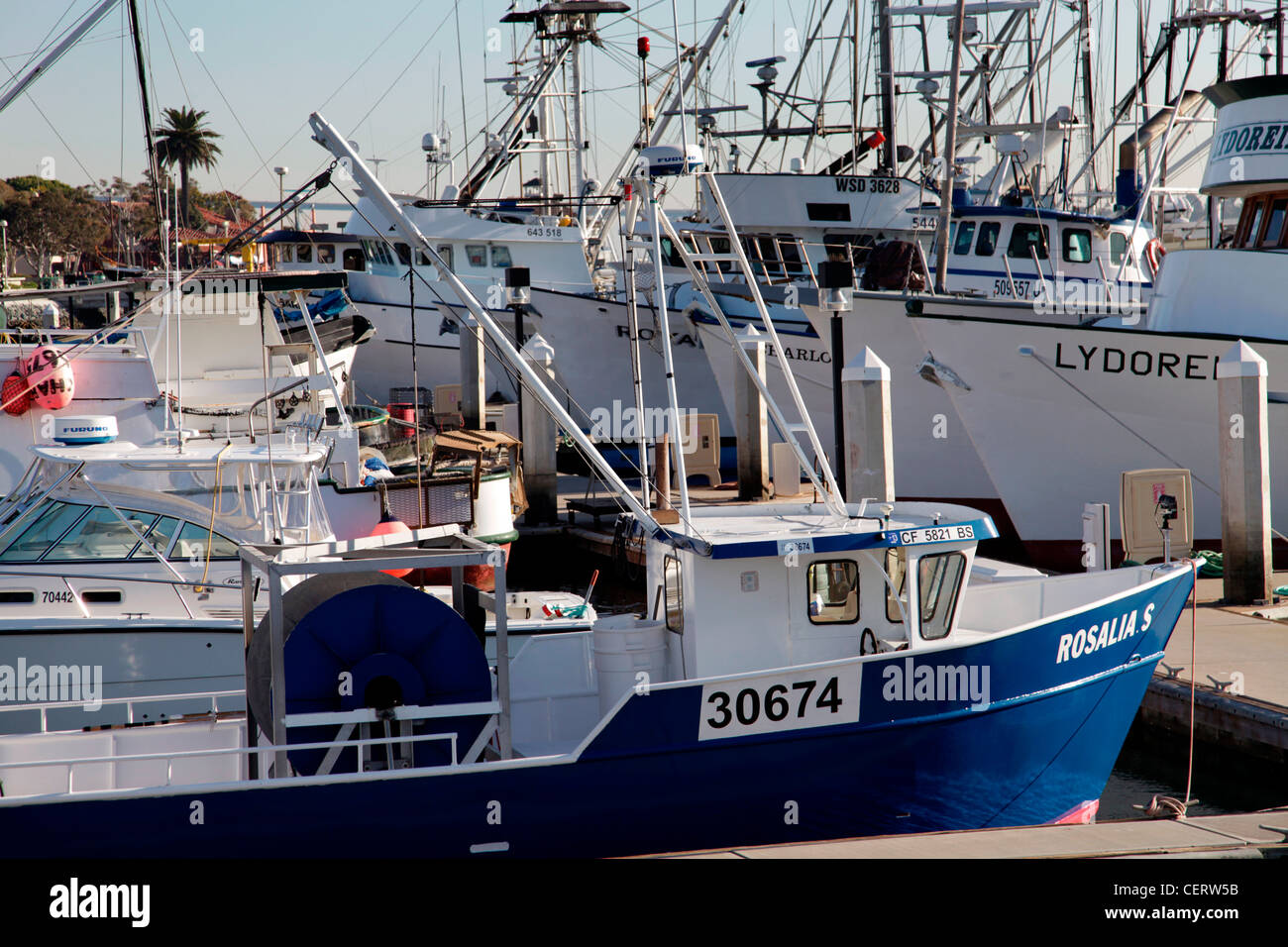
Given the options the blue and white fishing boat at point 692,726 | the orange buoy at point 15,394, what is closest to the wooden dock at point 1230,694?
the blue and white fishing boat at point 692,726

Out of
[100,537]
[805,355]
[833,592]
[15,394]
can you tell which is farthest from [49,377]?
[805,355]

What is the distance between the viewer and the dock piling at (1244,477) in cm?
1191

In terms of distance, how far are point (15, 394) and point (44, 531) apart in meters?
3.35

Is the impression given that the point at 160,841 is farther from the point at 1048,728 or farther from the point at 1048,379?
the point at 1048,379

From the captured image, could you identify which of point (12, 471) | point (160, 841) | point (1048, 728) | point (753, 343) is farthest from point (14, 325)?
point (1048, 728)

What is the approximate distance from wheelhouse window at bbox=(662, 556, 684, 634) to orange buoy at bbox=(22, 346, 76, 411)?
28.2 ft

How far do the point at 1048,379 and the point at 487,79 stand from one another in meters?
20.3

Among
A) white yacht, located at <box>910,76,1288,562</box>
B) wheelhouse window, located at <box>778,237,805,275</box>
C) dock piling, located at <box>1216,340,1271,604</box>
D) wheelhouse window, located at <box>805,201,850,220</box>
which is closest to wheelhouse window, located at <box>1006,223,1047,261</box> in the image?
white yacht, located at <box>910,76,1288,562</box>

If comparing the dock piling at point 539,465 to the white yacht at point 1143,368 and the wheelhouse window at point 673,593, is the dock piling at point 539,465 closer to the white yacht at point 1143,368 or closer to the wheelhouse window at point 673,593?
the white yacht at point 1143,368

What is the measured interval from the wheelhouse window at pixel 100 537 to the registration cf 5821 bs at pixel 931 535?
6.81m

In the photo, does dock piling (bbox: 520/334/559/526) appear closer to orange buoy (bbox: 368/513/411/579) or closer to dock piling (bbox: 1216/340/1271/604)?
orange buoy (bbox: 368/513/411/579)

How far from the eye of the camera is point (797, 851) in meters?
6.44
